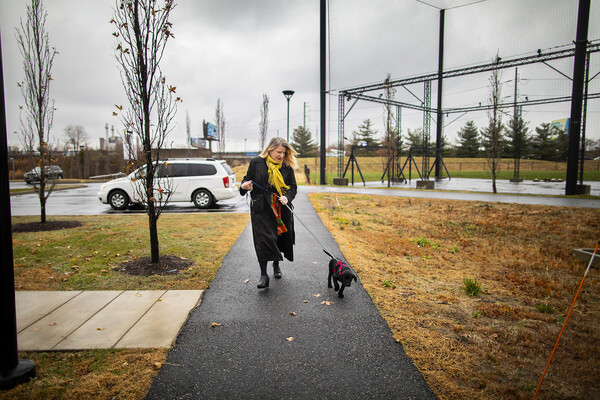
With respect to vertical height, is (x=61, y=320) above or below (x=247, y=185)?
Result: below

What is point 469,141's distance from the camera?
Result: 5806 cm

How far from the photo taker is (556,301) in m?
4.03

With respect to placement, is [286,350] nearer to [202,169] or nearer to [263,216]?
[263,216]

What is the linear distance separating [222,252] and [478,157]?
58.0 m

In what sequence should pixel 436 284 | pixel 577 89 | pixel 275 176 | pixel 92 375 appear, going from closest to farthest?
pixel 92 375 → pixel 275 176 → pixel 436 284 → pixel 577 89

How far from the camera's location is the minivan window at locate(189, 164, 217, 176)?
40.4 ft

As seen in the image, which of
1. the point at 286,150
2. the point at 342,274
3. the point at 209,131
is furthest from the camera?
the point at 209,131

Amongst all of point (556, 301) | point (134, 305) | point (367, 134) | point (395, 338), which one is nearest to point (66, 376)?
point (134, 305)

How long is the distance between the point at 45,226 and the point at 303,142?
65278 millimetres

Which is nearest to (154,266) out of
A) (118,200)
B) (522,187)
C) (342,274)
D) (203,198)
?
(342,274)

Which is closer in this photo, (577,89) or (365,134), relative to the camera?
(577,89)

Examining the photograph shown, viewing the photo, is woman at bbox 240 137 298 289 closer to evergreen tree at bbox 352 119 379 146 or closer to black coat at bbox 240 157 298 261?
black coat at bbox 240 157 298 261

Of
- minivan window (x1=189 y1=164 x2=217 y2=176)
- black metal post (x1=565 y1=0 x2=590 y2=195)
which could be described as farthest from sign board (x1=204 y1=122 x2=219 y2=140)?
black metal post (x1=565 y1=0 x2=590 y2=195)

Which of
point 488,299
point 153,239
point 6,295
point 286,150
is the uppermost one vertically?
point 286,150
